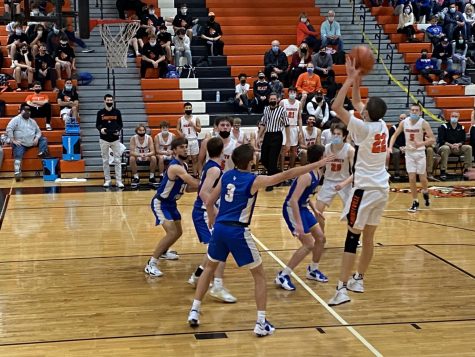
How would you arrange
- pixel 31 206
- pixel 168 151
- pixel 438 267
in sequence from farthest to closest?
pixel 168 151
pixel 31 206
pixel 438 267

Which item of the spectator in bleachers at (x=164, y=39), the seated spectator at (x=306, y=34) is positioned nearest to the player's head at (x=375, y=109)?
the spectator in bleachers at (x=164, y=39)

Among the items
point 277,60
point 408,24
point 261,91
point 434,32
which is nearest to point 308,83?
point 261,91

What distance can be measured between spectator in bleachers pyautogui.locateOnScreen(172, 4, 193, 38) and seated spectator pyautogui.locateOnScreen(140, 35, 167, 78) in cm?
109

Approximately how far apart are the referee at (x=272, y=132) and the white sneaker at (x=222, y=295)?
7.73m

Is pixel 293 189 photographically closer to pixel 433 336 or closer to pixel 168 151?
pixel 433 336

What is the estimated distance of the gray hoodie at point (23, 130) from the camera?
16.1 meters

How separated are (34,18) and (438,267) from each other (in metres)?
6.44

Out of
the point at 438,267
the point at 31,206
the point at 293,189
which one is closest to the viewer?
the point at 293,189

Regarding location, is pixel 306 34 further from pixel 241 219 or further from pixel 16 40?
pixel 241 219

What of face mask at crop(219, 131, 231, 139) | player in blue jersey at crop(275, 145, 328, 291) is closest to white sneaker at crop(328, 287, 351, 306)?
player in blue jersey at crop(275, 145, 328, 291)

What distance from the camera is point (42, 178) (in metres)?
16.3

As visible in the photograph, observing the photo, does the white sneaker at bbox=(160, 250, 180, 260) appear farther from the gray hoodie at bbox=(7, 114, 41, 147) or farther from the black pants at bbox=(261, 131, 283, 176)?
the gray hoodie at bbox=(7, 114, 41, 147)

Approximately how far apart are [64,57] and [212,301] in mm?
11979

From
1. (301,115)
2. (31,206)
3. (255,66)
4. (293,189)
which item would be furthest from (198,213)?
(255,66)
